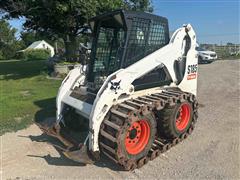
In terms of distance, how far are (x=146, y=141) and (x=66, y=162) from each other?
53.1 inches

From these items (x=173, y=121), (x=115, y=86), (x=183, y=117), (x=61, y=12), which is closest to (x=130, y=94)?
(x=115, y=86)

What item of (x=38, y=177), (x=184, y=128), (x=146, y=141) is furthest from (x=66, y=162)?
(x=184, y=128)

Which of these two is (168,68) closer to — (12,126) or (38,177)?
(38,177)

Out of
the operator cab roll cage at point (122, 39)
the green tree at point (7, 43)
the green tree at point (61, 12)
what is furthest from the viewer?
the green tree at point (7, 43)

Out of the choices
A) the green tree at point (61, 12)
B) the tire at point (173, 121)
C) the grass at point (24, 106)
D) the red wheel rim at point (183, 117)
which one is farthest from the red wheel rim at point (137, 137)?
the green tree at point (61, 12)

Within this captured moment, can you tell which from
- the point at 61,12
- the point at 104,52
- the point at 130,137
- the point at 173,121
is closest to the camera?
the point at 130,137

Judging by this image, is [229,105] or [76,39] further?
[76,39]

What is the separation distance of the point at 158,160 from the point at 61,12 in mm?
9001

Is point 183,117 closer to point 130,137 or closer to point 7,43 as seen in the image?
point 130,137

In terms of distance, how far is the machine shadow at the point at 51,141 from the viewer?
4.18m

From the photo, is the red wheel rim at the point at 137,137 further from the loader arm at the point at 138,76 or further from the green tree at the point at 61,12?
the green tree at the point at 61,12

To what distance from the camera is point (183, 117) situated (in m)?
5.11

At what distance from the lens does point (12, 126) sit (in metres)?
6.09

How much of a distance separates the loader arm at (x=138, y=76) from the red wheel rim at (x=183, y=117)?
20.0 inches
